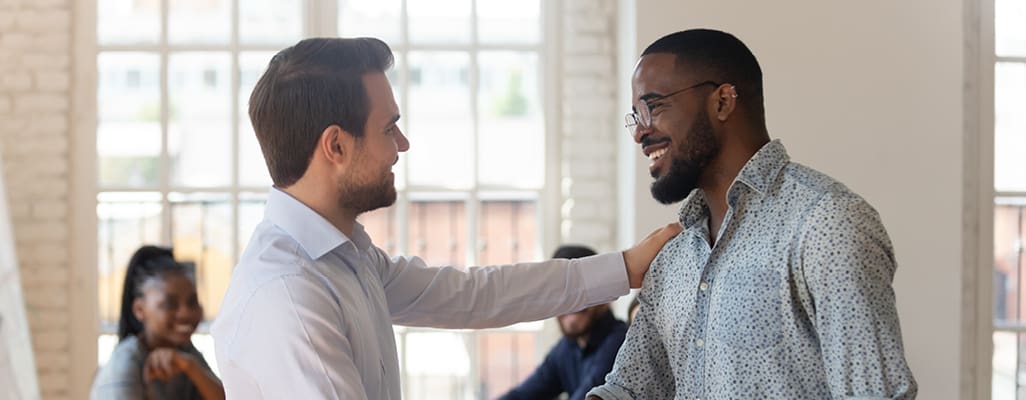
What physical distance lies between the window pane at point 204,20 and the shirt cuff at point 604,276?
134 inches

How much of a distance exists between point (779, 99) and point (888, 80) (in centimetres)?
47

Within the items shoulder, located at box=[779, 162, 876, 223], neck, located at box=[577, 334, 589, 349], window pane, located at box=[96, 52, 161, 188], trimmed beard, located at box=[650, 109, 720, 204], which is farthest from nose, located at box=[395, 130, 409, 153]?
window pane, located at box=[96, 52, 161, 188]

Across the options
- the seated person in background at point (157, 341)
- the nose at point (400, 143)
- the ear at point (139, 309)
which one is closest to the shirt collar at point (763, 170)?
the nose at point (400, 143)

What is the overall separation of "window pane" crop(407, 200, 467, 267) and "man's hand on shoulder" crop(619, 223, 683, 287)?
9.94ft

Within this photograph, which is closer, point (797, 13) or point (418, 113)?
point (797, 13)

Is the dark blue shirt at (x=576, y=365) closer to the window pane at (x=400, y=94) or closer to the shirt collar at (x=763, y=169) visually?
the window pane at (x=400, y=94)

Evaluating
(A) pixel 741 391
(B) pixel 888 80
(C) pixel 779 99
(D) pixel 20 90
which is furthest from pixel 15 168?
(A) pixel 741 391

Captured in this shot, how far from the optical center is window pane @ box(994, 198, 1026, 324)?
17.3 ft

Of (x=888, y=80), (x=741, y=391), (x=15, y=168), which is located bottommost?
(x=741, y=391)

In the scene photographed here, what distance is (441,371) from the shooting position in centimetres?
566

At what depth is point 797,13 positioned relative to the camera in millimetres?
4895

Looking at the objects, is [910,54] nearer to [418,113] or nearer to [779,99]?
[779,99]

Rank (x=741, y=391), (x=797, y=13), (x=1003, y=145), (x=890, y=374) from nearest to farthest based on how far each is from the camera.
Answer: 1. (x=890, y=374)
2. (x=741, y=391)
3. (x=797, y=13)
4. (x=1003, y=145)

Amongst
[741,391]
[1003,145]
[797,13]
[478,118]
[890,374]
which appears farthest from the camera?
[478,118]
